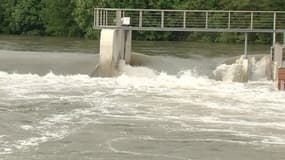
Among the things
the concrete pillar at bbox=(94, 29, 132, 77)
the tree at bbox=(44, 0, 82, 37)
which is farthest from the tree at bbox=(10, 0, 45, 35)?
the concrete pillar at bbox=(94, 29, 132, 77)

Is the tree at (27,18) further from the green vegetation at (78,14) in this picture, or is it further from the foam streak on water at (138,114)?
the foam streak on water at (138,114)

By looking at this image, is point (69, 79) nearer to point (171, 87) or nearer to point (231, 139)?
point (171, 87)

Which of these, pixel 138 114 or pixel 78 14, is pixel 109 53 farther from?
pixel 78 14

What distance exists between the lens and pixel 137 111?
71.7 feet

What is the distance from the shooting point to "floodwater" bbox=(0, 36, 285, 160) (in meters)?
16.5

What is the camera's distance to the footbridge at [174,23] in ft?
102

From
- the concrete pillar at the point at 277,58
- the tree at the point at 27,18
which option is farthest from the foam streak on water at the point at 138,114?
the tree at the point at 27,18

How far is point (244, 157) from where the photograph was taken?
1598 cm

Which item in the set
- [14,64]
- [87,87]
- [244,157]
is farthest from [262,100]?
[14,64]

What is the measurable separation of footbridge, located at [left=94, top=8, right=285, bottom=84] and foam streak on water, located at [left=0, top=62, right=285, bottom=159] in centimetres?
180

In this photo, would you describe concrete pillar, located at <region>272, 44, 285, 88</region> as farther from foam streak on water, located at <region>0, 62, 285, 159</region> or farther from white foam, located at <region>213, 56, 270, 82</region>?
white foam, located at <region>213, 56, 270, 82</region>

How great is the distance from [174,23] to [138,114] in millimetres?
30036

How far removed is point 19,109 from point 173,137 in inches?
242

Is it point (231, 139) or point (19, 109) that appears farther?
point (19, 109)
